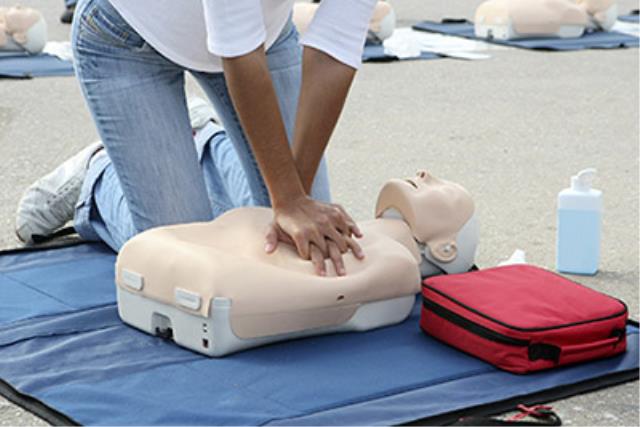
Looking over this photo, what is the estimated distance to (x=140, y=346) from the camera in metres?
2.73

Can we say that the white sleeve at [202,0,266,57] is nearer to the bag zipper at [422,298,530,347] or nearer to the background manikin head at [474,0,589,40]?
the bag zipper at [422,298,530,347]

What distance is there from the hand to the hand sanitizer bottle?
747 millimetres

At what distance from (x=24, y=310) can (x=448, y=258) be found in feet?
3.16

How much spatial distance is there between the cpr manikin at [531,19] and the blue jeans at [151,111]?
442 centimetres

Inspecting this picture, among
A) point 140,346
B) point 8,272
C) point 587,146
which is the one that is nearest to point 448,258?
point 140,346

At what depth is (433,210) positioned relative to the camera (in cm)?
309

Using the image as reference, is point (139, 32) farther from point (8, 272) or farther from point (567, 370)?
point (567, 370)

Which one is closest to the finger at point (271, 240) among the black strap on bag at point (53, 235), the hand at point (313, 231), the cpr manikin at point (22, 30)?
the hand at point (313, 231)

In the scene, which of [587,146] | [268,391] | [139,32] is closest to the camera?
[268,391]

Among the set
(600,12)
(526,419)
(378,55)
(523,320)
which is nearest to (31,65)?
(378,55)

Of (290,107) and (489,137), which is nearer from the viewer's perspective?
(290,107)

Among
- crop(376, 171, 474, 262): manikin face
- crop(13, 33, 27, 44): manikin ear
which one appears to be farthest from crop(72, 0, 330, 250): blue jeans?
crop(13, 33, 27, 44): manikin ear

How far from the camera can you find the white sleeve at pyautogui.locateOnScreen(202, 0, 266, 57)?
8.45 feet

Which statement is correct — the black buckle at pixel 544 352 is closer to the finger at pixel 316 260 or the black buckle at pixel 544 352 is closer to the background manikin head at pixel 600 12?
the finger at pixel 316 260
